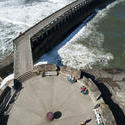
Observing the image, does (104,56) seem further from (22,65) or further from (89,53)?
(22,65)

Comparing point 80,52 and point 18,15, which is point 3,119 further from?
point 18,15

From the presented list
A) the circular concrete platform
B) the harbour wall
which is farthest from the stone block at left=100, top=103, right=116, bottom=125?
the harbour wall

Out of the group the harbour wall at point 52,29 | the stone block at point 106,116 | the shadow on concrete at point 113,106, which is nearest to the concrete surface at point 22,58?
the harbour wall at point 52,29

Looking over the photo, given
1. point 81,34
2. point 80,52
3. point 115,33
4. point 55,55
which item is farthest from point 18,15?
point 115,33

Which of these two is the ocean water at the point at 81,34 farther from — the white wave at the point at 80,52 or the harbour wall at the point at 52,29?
the harbour wall at the point at 52,29

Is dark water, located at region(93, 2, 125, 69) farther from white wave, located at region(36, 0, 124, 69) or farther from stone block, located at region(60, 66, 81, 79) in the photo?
stone block, located at region(60, 66, 81, 79)

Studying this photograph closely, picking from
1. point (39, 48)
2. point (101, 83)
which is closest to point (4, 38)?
point (39, 48)
